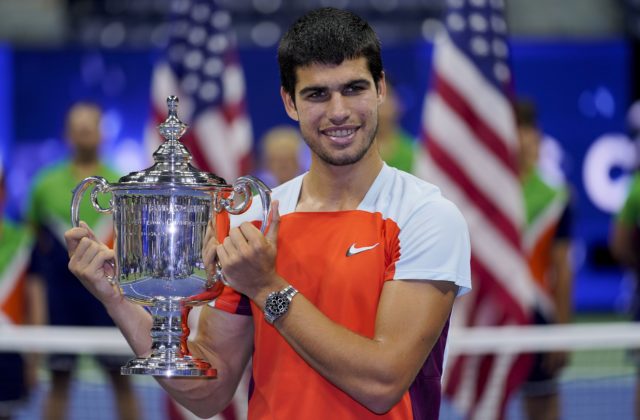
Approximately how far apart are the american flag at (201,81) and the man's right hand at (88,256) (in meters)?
3.07

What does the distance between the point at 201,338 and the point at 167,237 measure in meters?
0.32

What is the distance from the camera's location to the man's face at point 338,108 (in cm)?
239

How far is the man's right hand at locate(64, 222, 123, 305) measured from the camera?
254 centimetres

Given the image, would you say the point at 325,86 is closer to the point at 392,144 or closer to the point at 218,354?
the point at 218,354

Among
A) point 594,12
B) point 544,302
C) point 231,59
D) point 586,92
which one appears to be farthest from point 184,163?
point 594,12

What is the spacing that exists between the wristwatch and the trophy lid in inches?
11.7

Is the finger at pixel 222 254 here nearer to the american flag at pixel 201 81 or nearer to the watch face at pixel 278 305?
the watch face at pixel 278 305

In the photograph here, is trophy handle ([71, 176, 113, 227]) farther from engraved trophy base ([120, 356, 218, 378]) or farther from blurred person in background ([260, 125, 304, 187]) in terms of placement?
blurred person in background ([260, 125, 304, 187])

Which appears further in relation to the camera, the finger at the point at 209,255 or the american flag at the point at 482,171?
the american flag at the point at 482,171

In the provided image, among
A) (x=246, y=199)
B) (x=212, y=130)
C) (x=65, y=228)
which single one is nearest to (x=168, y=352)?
(x=246, y=199)

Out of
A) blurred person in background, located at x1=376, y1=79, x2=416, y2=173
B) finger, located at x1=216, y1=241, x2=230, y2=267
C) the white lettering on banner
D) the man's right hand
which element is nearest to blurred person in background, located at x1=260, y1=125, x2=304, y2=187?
blurred person in background, located at x1=376, y1=79, x2=416, y2=173

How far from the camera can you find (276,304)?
2305mm

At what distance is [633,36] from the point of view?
14.4 m

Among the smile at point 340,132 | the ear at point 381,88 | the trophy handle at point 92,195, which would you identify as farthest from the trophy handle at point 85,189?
the ear at point 381,88
